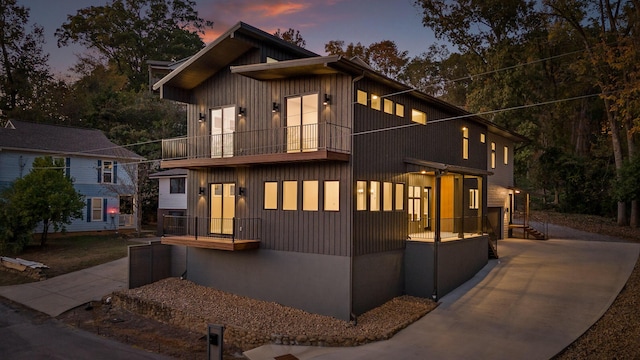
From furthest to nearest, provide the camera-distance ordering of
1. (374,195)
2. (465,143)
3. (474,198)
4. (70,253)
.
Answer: (70,253) → (474,198) → (465,143) → (374,195)

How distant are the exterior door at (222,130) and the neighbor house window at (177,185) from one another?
44.3ft

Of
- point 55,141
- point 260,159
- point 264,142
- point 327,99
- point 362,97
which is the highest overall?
point 55,141

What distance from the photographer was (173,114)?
3984 cm

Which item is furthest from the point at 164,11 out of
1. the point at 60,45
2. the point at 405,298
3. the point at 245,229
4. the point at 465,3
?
the point at 405,298

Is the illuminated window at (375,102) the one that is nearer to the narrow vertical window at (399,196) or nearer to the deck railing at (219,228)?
the narrow vertical window at (399,196)

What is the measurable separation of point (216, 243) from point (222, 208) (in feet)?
7.09

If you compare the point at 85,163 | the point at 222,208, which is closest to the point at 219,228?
the point at 222,208

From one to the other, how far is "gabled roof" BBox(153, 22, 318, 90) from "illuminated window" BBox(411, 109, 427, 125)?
4.44m

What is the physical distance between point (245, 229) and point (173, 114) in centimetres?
2826

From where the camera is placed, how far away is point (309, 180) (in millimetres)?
13562

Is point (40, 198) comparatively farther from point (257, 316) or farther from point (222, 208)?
point (257, 316)

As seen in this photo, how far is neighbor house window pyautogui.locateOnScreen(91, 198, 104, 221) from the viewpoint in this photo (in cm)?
2952

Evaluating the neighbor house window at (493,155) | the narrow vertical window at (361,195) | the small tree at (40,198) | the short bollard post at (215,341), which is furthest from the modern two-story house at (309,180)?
the small tree at (40,198)

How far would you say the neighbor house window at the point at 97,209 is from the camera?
96.8 ft
